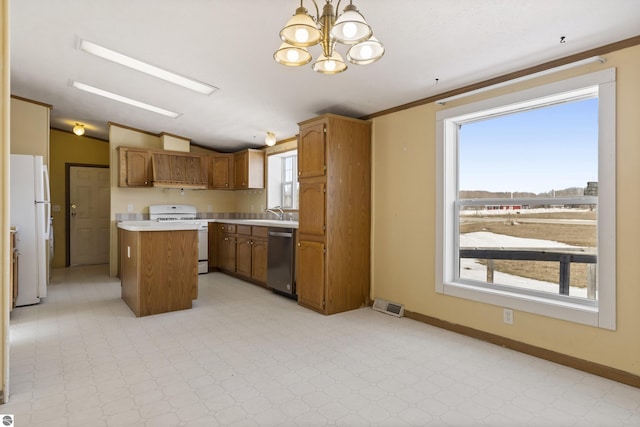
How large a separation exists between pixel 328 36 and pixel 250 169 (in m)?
4.56

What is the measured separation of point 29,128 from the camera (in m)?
5.10

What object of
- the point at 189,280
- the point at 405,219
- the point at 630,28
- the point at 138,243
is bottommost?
the point at 189,280

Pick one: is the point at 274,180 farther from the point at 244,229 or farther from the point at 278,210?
the point at 244,229

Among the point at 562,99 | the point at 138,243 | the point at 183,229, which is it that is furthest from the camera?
the point at 183,229

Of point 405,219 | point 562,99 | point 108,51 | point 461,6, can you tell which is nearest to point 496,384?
point 405,219

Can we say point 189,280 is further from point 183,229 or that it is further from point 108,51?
point 108,51

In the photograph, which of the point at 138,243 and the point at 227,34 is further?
the point at 138,243

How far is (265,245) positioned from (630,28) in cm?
413

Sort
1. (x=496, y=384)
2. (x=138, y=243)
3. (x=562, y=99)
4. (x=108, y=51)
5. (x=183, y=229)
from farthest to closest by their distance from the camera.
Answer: (x=183, y=229) → (x=138, y=243) → (x=108, y=51) → (x=562, y=99) → (x=496, y=384)

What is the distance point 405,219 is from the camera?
3.80m

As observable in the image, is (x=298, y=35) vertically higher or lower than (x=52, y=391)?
higher

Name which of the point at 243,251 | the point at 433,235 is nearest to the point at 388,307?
the point at 433,235

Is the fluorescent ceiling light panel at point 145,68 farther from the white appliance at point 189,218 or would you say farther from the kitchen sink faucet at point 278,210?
the white appliance at point 189,218

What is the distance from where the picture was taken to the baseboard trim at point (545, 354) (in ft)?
7.75
